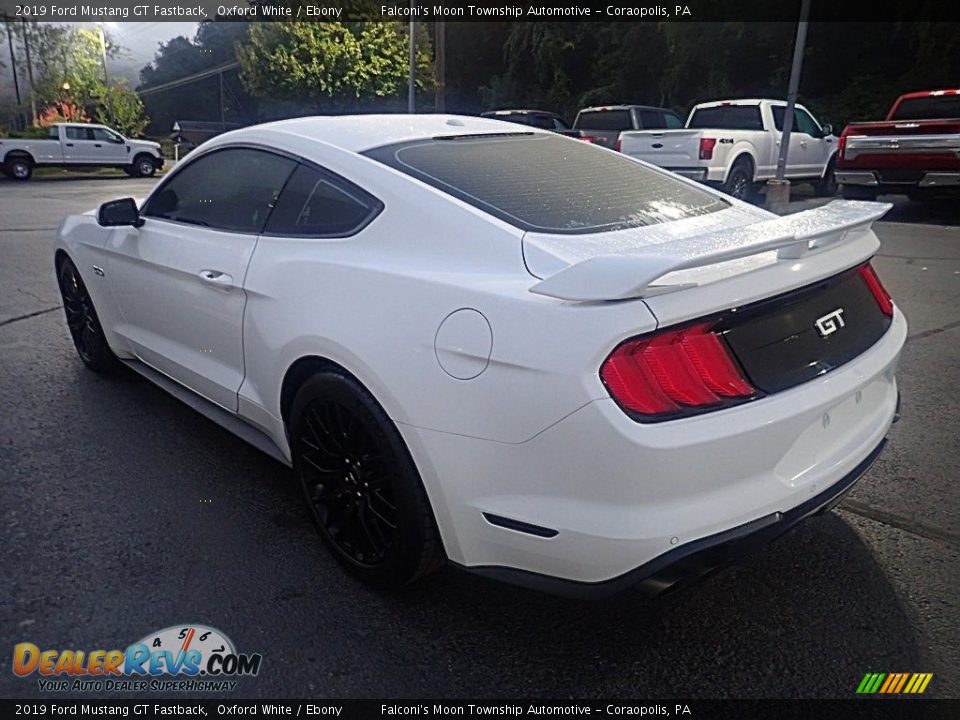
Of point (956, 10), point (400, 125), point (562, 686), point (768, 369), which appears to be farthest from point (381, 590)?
point (956, 10)

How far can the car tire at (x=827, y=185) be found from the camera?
15547 mm

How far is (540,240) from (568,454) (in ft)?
2.29

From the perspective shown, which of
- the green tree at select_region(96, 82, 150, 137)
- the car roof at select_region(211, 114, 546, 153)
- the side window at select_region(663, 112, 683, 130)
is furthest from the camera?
the green tree at select_region(96, 82, 150, 137)

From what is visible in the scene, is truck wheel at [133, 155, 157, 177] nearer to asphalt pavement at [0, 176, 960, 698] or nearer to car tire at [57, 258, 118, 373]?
car tire at [57, 258, 118, 373]

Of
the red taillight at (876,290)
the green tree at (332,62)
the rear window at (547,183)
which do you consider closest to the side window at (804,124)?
the rear window at (547,183)

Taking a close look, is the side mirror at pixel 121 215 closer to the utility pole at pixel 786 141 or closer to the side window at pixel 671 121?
the utility pole at pixel 786 141

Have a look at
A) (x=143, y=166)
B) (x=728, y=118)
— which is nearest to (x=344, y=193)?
(x=728, y=118)

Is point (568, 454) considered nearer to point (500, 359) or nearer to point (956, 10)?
point (500, 359)

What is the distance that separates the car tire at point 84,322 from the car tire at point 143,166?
2253cm

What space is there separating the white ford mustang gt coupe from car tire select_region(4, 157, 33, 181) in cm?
2316

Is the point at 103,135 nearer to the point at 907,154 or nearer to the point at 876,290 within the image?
the point at 907,154

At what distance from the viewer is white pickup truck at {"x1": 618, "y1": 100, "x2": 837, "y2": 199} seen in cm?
1166

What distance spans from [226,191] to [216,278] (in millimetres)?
519

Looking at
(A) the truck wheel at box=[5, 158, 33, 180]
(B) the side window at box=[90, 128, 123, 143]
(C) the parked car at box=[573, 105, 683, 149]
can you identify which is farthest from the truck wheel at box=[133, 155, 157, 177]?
(C) the parked car at box=[573, 105, 683, 149]
